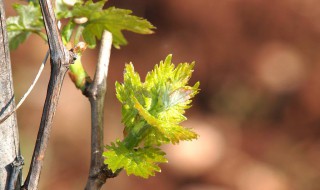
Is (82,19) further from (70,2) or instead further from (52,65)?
(52,65)

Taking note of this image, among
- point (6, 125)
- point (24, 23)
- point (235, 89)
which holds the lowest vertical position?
point (6, 125)

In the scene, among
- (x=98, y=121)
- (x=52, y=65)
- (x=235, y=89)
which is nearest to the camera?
(x=52, y=65)

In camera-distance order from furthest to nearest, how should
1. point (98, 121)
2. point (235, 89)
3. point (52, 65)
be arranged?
point (235, 89), point (98, 121), point (52, 65)

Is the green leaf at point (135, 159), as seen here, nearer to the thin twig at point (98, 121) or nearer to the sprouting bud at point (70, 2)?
the thin twig at point (98, 121)

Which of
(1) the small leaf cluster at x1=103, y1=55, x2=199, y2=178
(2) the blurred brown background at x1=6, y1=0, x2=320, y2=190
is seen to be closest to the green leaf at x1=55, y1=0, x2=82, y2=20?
(1) the small leaf cluster at x1=103, y1=55, x2=199, y2=178

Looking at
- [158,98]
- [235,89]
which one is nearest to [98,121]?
[158,98]

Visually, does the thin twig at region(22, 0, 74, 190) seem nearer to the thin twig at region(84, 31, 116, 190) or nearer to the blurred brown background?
the thin twig at region(84, 31, 116, 190)

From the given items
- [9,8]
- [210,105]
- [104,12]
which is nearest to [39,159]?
[104,12]
